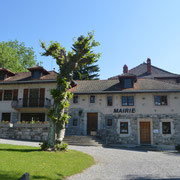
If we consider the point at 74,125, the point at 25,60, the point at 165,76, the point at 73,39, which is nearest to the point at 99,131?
the point at 74,125

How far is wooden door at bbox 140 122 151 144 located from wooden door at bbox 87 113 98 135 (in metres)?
4.59

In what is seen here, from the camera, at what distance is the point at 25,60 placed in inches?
1441

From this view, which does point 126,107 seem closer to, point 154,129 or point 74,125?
point 154,129

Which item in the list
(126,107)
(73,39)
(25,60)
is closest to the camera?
(73,39)

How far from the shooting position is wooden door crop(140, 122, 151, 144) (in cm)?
1907

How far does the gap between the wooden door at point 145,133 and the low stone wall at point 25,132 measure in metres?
9.16

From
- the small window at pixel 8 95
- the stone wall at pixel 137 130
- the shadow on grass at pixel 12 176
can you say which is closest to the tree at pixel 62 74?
the shadow on grass at pixel 12 176

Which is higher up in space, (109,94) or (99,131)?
(109,94)

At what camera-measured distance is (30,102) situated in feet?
70.2

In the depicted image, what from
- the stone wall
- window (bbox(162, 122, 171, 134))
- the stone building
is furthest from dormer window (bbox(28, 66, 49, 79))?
window (bbox(162, 122, 171, 134))

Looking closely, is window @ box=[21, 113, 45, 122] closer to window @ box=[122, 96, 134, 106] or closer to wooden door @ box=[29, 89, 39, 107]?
wooden door @ box=[29, 89, 39, 107]

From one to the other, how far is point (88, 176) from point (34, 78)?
17204 mm

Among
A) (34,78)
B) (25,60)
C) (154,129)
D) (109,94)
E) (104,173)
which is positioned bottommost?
(104,173)

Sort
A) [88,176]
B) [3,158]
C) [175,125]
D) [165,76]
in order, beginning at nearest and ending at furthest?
1. [88,176]
2. [3,158]
3. [175,125]
4. [165,76]
